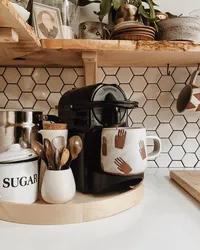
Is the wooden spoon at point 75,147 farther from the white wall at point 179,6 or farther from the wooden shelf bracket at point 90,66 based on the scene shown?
the white wall at point 179,6

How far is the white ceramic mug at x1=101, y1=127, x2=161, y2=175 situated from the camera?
0.61 meters

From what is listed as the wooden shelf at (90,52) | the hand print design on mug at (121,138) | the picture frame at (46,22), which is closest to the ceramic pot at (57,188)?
the hand print design on mug at (121,138)

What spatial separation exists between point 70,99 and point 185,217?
17.8 inches

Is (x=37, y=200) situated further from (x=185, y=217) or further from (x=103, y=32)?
(x=103, y=32)

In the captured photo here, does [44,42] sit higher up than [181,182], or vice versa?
[44,42]

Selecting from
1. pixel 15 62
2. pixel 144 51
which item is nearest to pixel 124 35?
pixel 144 51

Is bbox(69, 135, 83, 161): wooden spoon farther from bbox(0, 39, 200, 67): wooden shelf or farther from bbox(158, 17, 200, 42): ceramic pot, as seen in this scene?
bbox(158, 17, 200, 42): ceramic pot

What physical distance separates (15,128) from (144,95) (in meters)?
0.55

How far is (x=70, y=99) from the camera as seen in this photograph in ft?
2.52

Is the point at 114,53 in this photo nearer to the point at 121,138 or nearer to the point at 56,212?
the point at 121,138

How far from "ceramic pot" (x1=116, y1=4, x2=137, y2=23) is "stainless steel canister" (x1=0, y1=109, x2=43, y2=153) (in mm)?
452

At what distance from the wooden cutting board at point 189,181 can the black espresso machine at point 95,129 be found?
0.59 feet

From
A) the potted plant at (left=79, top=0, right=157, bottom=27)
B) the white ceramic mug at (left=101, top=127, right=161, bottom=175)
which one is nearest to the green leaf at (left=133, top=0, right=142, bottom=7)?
the potted plant at (left=79, top=0, right=157, bottom=27)

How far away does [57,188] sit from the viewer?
58cm
